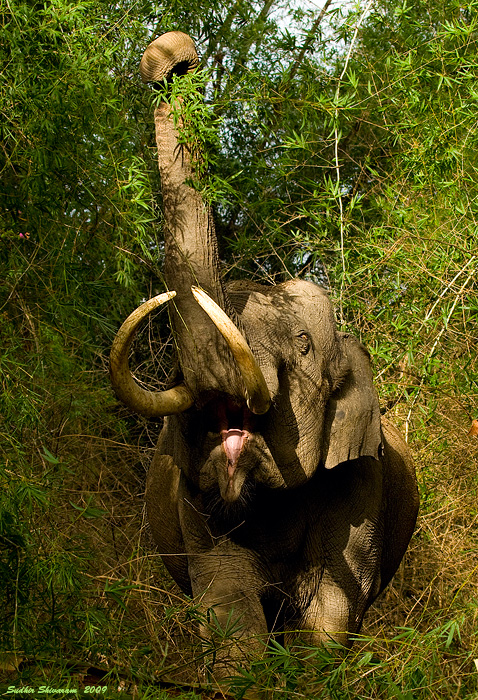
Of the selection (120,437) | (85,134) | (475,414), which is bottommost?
(475,414)

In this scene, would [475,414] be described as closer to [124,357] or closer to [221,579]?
[221,579]

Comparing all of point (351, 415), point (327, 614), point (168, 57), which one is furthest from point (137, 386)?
point (327, 614)

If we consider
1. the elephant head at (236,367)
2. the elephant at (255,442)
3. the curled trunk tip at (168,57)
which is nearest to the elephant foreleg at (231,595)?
the elephant at (255,442)

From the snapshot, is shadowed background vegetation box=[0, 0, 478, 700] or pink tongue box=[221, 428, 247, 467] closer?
shadowed background vegetation box=[0, 0, 478, 700]

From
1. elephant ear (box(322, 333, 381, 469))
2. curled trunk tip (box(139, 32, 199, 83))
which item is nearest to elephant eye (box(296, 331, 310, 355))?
elephant ear (box(322, 333, 381, 469))

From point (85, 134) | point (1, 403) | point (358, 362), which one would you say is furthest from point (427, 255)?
point (1, 403)

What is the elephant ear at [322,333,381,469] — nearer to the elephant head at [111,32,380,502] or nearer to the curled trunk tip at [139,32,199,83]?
the elephant head at [111,32,380,502]

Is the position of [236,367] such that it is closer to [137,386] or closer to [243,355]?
[243,355]

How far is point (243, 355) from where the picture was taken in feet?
11.2

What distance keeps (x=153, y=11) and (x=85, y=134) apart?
1.70m

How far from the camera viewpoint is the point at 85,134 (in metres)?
4.34

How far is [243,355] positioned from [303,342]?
56 centimetres

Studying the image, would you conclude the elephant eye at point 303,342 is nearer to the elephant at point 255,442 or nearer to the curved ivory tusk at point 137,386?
the elephant at point 255,442

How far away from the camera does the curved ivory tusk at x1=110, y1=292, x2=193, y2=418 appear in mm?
3293
